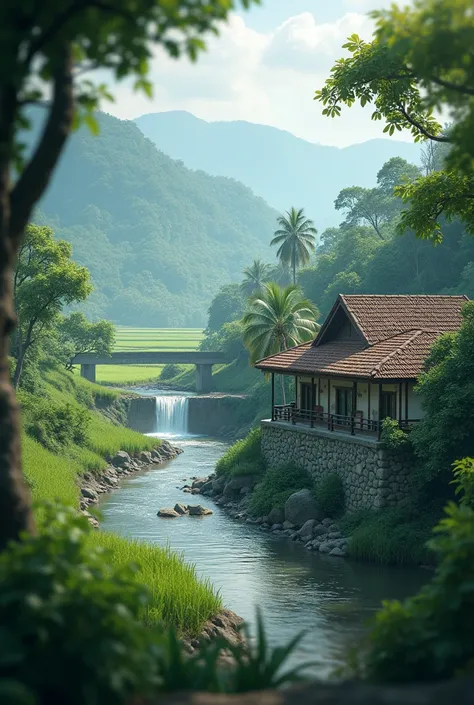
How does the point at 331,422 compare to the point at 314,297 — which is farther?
the point at 314,297

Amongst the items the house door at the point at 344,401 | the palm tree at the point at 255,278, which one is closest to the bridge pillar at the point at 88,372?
the palm tree at the point at 255,278

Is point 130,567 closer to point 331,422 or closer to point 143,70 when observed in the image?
point 143,70

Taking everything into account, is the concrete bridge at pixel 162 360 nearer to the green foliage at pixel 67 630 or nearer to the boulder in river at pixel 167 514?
the boulder in river at pixel 167 514

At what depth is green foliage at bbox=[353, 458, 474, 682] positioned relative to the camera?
8914 mm

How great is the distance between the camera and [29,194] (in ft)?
29.2

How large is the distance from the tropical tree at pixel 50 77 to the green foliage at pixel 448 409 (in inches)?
825

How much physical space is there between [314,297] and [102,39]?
272ft

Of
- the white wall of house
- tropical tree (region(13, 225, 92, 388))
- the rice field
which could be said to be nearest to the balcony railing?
the white wall of house

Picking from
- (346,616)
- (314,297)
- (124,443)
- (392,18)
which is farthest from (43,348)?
(392,18)

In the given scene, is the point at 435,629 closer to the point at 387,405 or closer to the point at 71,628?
the point at 71,628

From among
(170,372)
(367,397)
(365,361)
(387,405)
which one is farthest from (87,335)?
(387,405)

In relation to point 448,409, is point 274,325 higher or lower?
higher

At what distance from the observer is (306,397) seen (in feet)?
129

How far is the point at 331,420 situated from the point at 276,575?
29.3 feet
